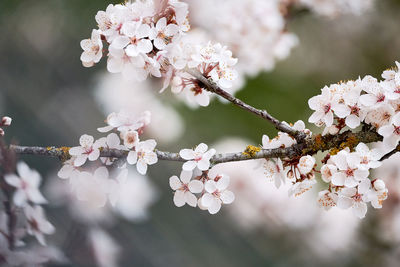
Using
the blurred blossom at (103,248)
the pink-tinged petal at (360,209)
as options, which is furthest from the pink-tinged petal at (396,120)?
the blurred blossom at (103,248)

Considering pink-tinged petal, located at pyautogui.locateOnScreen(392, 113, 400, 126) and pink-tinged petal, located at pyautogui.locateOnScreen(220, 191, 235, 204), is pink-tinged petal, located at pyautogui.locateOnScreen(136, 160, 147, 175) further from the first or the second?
pink-tinged petal, located at pyautogui.locateOnScreen(392, 113, 400, 126)

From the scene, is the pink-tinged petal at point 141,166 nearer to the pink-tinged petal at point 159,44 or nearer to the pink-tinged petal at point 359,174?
the pink-tinged petal at point 159,44

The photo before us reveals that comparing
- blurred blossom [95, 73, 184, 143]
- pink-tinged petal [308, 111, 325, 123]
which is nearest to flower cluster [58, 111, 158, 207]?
pink-tinged petal [308, 111, 325, 123]

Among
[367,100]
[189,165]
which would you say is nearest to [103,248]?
[189,165]

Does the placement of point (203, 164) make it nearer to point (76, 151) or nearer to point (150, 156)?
point (150, 156)

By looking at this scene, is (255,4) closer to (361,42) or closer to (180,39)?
(180,39)
